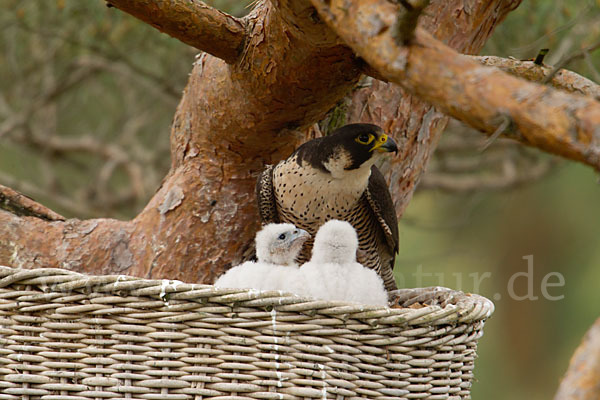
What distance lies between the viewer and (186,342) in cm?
217

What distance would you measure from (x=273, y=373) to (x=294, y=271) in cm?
78

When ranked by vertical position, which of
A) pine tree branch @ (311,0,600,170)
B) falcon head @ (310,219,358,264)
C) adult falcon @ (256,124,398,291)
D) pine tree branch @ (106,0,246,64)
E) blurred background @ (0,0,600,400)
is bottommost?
pine tree branch @ (311,0,600,170)

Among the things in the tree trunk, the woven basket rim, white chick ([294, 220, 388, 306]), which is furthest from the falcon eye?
the woven basket rim

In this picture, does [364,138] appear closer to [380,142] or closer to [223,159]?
→ [380,142]

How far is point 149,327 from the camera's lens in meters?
2.17

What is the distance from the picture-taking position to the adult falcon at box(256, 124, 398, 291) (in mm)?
3197

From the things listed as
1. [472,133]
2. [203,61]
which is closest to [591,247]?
[472,133]

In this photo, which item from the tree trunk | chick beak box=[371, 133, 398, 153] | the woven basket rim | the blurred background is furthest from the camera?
the blurred background

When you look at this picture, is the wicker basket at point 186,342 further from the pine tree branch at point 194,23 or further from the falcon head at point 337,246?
the pine tree branch at point 194,23

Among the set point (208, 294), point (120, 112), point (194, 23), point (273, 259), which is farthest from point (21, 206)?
point (120, 112)

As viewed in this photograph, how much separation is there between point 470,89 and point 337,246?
59.6 inches

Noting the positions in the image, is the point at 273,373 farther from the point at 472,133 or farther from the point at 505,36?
the point at 472,133

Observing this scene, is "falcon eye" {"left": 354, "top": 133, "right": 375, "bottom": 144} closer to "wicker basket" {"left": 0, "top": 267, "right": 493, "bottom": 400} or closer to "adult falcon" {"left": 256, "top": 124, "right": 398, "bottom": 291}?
"adult falcon" {"left": 256, "top": 124, "right": 398, "bottom": 291}

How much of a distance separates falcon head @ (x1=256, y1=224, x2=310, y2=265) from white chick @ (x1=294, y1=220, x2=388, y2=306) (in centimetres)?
15
